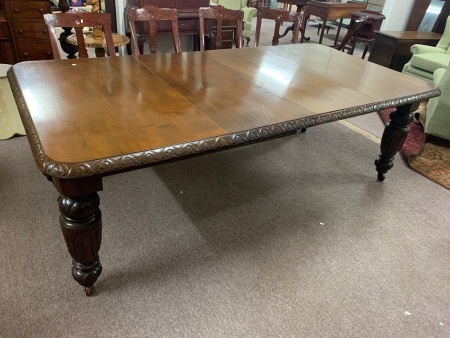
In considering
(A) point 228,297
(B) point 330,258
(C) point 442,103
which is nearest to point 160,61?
(A) point 228,297

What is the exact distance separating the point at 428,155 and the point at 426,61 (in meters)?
1.40

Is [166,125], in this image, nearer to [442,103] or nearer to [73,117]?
[73,117]

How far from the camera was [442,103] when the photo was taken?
2.45 metres

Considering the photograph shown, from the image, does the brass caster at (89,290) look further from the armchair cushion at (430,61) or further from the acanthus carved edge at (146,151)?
the armchair cushion at (430,61)

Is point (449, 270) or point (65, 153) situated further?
point (449, 270)

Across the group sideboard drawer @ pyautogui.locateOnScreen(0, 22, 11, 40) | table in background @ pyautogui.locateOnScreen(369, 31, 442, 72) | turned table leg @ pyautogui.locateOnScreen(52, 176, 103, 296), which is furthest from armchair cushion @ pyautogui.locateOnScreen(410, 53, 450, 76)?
sideboard drawer @ pyautogui.locateOnScreen(0, 22, 11, 40)

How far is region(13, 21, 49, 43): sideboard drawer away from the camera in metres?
2.82

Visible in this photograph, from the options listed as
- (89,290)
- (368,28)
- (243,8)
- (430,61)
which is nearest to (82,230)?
(89,290)

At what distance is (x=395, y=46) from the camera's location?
12.4ft

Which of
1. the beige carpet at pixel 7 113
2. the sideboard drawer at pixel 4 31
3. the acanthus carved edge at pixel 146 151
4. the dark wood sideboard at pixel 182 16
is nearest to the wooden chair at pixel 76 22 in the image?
the acanthus carved edge at pixel 146 151

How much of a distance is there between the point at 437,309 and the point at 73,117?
158 centimetres

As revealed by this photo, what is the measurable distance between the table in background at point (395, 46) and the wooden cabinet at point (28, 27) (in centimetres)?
359

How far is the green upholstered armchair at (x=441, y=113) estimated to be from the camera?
2.43 meters

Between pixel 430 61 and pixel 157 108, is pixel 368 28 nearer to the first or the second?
pixel 430 61
